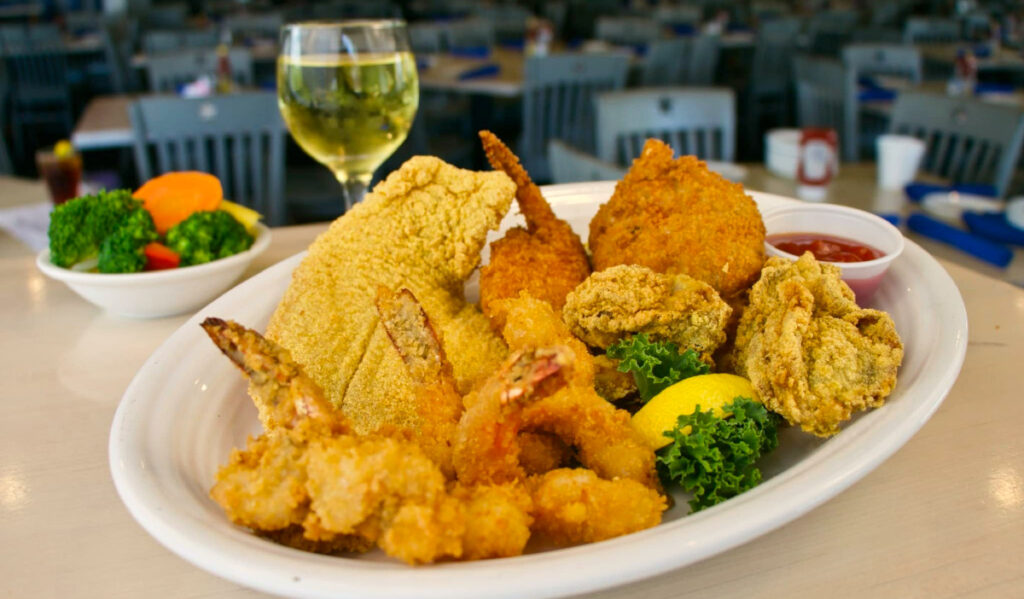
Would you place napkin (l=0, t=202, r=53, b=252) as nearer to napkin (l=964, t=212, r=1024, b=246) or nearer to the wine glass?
the wine glass

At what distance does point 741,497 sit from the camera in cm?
79

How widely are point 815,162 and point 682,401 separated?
6.37 ft

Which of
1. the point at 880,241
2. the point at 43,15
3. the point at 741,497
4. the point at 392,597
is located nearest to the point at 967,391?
the point at 880,241

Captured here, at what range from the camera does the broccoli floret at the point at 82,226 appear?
4.70 ft

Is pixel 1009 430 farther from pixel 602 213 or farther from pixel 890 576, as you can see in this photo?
pixel 602 213

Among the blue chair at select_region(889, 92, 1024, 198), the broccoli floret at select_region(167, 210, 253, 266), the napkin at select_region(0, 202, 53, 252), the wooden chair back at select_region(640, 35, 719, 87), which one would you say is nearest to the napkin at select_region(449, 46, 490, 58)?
the wooden chair back at select_region(640, 35, 719, 87)

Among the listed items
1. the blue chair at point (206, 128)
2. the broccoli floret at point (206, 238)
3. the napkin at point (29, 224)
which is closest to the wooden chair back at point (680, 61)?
the blue chair at point (206, 128)

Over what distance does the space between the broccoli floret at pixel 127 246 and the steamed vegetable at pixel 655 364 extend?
92 cm

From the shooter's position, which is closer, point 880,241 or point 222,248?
point 880,241

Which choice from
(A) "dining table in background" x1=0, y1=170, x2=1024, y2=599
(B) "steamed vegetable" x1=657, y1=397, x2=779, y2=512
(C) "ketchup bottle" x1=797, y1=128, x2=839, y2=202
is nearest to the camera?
(A) "dining table in background" x1=0, y1=170, x2=1024, y2=599

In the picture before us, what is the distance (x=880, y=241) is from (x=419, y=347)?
907mm

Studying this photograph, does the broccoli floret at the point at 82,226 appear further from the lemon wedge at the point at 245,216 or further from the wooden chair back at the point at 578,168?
the wooden chair back at the point at 578,168

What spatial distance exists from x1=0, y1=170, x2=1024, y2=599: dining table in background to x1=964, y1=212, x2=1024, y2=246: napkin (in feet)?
3.38

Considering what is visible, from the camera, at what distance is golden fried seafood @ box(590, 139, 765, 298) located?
125 cm
